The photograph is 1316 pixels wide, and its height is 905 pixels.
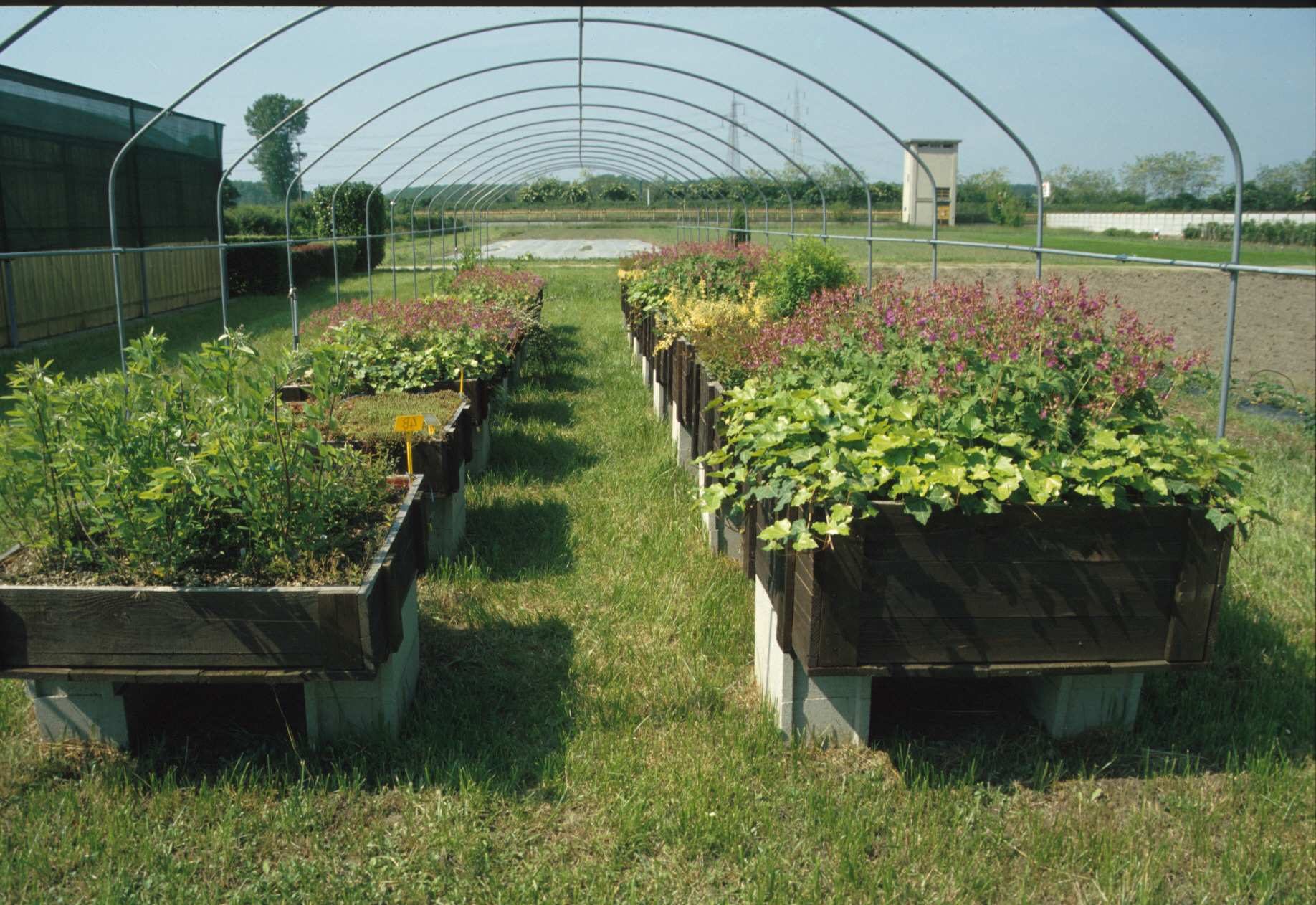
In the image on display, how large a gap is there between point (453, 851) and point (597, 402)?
6361mm

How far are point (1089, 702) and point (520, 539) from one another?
9.19 feet

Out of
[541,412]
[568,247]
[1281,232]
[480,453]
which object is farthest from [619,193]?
[480,453]

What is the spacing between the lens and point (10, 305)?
10.7 metres

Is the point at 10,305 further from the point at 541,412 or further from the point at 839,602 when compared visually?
the point at 839,602

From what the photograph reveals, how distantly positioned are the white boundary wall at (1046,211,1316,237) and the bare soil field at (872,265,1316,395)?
272cm

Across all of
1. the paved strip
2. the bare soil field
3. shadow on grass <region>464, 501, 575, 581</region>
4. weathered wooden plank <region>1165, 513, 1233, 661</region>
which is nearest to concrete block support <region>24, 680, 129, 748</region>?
shadow on grass <region>464, 501, 575, 581</region>

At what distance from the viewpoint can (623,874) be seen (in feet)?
7.88

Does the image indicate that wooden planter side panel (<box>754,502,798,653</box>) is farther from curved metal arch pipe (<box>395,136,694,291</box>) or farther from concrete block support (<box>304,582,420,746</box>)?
curved metal arch pipe (<box>395,136,694,291</box>)

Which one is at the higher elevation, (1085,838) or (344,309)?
(344,309)

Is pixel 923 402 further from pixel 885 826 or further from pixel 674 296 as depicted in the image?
pixel 674 296

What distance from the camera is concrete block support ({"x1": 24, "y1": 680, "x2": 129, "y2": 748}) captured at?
2.84m

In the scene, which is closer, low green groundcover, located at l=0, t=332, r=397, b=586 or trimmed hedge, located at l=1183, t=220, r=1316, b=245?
low green groundcover, located at l=0, t=332, r=397, b=586

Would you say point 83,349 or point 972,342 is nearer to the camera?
point 972,342

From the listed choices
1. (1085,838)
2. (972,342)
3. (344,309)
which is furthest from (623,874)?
(344,309)
